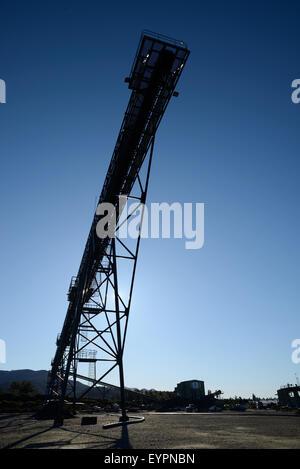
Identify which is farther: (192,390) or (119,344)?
(192,390)

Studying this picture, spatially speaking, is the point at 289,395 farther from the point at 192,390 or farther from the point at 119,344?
the point at 119,344

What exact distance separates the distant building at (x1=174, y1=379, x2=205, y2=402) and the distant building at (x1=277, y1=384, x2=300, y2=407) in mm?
11155

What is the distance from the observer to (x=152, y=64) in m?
8.48

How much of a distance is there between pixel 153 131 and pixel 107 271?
7.57m

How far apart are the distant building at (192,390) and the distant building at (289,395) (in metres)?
11.2

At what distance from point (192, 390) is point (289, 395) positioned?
13.3 metres

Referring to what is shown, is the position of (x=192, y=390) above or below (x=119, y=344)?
below

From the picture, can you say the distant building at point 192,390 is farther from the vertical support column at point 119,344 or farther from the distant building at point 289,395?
the vertical support column at point 119,344

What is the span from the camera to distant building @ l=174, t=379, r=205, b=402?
120 ft

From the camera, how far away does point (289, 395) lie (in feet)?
121

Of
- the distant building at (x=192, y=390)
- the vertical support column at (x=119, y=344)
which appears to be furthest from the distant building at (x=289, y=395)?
the vertical support column at (x=119, y=344)

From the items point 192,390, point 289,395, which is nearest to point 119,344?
point 192,390
